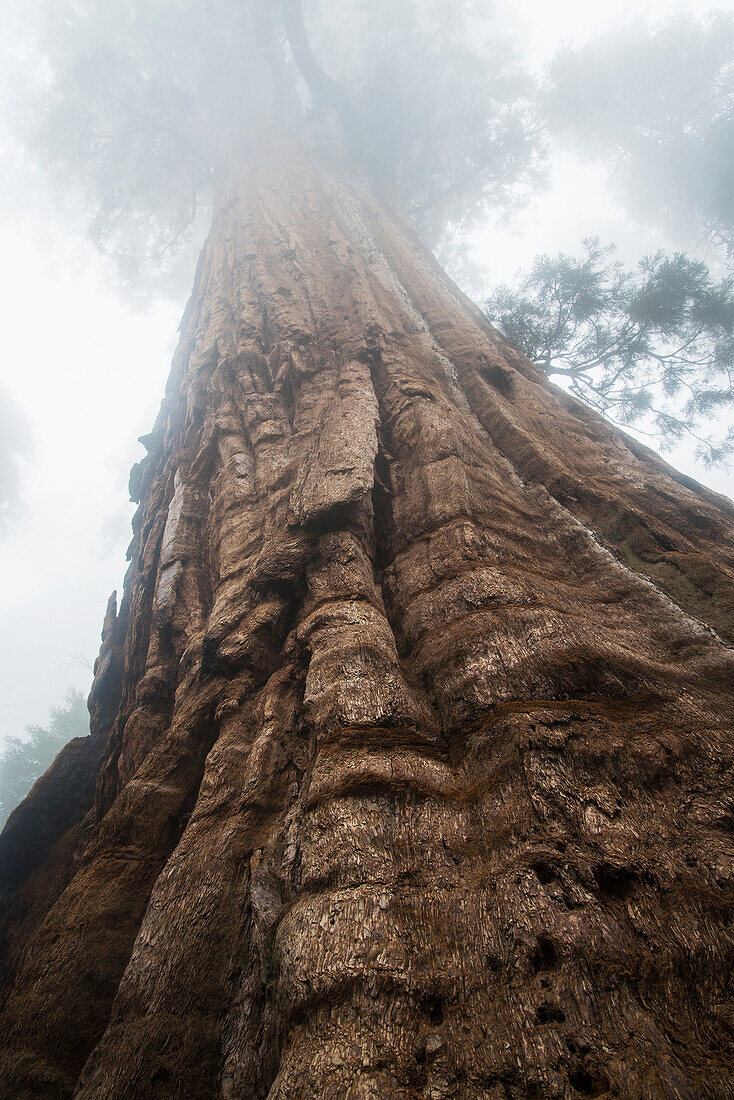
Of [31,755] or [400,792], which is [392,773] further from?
[31,755]

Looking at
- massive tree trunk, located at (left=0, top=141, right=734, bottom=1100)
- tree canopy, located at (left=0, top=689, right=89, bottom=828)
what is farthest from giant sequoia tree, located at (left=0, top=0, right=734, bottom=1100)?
tree canopy, located at (left=0, top=689, right=89, bottom=828)

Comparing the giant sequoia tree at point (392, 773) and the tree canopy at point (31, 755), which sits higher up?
the tree canopy at point (31, 755)

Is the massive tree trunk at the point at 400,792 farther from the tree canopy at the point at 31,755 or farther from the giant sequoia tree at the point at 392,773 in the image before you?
the tree canopy at the point at 31,755

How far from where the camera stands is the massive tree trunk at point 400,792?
191 centimetres

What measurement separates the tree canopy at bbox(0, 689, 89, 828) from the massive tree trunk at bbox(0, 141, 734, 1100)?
27.7 meters

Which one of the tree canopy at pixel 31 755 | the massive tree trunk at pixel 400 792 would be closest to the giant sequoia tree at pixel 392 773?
the massive tree trunk at pixel 400 792

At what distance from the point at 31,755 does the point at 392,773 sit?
35402mm

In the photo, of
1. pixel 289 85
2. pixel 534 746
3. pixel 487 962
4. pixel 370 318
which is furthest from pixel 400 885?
pixel 289 85

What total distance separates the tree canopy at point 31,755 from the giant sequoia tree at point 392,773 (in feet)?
89.7

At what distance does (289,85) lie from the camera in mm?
15250

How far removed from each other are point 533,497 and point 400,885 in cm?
360

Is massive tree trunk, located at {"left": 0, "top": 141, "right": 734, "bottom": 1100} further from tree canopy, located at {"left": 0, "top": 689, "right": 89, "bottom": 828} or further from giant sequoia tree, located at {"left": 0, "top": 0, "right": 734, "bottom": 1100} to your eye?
tree canopy, located at {"left": 0, "top": 689, "right": 89, "bottom": 828}

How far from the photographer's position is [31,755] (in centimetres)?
2936

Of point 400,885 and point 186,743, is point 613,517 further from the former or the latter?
point 186,743
